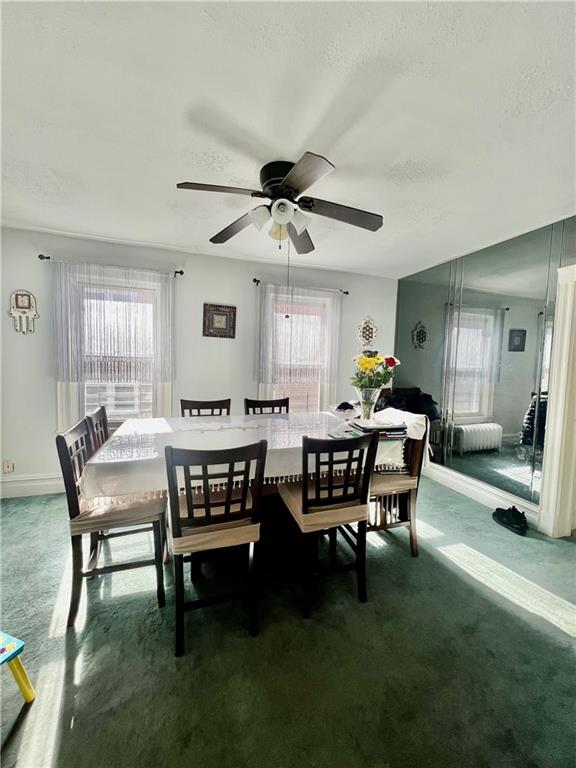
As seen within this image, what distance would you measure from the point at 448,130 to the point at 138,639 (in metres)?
3.06

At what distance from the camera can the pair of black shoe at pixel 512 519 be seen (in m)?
2.65

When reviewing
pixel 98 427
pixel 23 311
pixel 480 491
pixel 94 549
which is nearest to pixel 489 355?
pixel 480 491

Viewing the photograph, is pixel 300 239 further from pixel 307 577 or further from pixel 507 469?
pixel 507 469

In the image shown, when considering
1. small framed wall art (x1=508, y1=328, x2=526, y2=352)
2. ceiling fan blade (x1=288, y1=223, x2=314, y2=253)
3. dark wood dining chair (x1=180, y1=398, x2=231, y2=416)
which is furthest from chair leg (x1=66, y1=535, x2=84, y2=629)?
small framed wall art (x1=508, y1=328, x2=526, y2=352)

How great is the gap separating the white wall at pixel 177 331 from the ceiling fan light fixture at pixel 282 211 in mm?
2072

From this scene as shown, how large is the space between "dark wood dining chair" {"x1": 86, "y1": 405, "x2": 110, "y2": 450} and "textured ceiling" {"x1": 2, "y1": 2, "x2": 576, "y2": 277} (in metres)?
1.62

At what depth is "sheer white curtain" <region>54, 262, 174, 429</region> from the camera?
10.4 ft

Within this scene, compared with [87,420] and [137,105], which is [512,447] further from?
[137,105]

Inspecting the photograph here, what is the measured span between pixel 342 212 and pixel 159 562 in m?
2.26

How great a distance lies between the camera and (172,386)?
3.61 m

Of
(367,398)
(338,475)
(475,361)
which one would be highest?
(475,361)

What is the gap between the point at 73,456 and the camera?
167cm

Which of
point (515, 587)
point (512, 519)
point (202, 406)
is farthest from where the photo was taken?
point (202, 406)

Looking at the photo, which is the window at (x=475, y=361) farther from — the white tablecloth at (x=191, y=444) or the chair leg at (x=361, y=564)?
the chair leg at (x=361, y=564)
